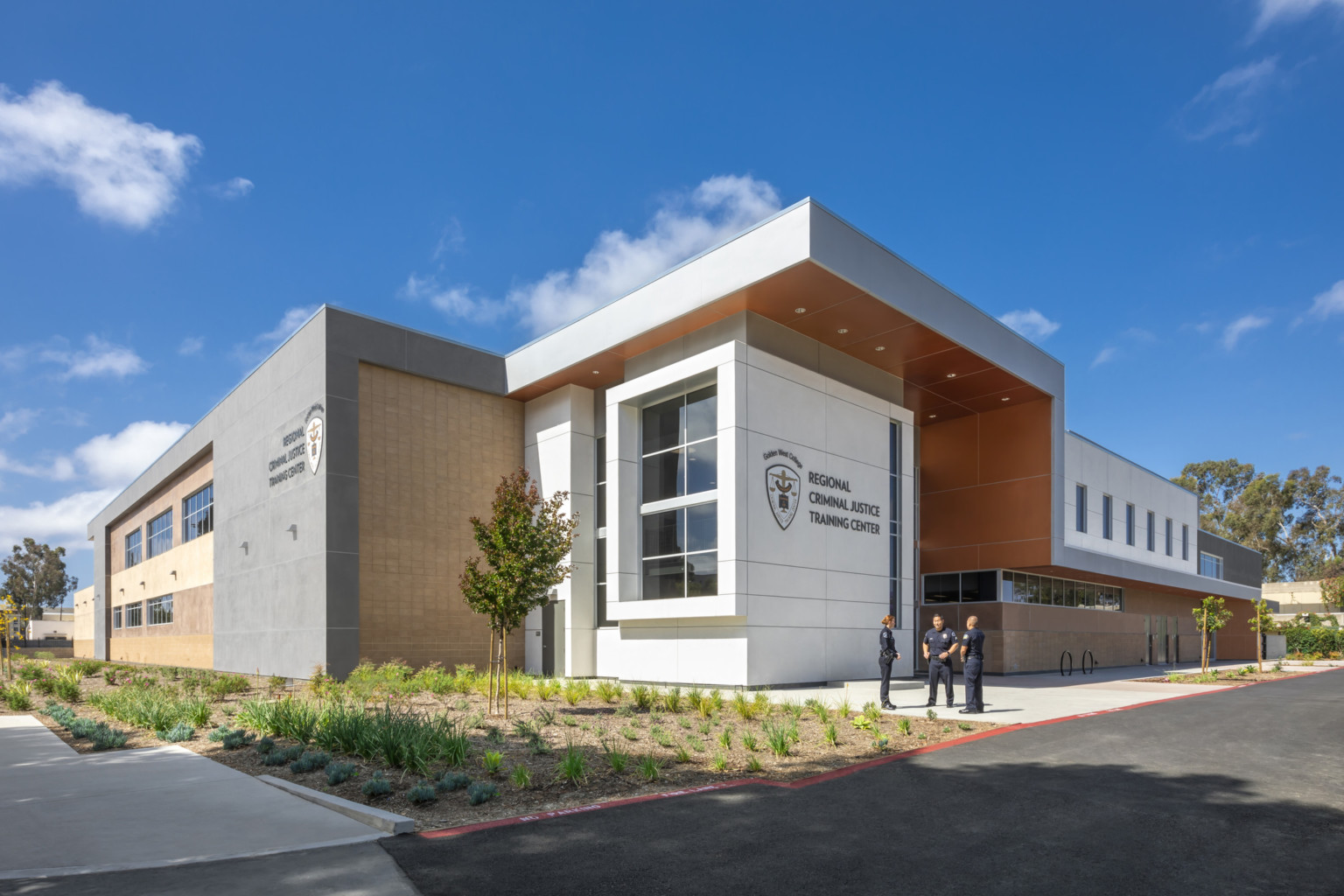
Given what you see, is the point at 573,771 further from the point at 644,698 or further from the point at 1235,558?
the point at 1235,558

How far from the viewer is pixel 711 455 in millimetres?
21000

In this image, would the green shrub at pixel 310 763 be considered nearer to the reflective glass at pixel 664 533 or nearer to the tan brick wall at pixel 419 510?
the reflective glass at pixel 664 533

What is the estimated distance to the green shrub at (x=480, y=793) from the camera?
792 cm

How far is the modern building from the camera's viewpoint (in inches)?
797

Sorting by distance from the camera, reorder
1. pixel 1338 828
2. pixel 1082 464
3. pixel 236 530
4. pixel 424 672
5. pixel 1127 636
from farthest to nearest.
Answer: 1. pixel 1127 636
2. pixel 1082 464
3. pixel 236 530
4. pixel 424 672
5. pixel 1338 828

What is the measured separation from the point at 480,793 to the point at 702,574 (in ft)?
42.6

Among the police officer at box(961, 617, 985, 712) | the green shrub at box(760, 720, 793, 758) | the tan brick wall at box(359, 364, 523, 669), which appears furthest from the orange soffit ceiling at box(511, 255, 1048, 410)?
the green shrub at box(760, 720, 793, 758)

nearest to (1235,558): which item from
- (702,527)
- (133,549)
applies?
(702,527)

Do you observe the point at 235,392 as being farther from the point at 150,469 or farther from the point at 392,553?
the point at 150,469

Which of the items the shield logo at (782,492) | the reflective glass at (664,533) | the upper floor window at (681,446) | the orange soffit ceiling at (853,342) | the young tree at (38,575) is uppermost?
the orange soffit ceiling at (853,342)

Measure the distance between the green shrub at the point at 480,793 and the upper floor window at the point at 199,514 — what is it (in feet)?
88.5

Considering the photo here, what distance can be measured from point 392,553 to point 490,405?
558cm

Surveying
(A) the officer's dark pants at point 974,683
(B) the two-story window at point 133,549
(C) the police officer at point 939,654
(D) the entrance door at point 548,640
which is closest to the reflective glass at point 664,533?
(D) the entrance door at point 548,640

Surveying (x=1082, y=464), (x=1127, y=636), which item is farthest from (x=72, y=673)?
(x=1127, y=636)
